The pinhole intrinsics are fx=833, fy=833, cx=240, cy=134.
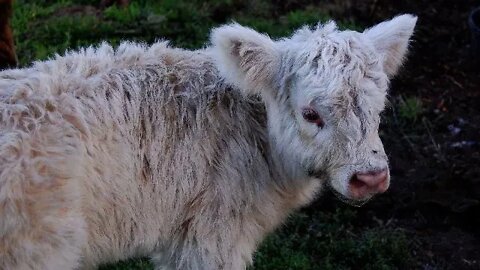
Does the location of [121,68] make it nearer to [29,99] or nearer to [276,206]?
[29,99]

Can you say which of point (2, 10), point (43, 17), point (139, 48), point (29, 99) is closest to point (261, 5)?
point (43, 17)

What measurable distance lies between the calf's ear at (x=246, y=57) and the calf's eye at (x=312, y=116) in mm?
372

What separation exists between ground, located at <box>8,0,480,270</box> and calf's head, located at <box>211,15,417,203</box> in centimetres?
194

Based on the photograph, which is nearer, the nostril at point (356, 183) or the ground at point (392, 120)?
the nostril at point (356, 183)

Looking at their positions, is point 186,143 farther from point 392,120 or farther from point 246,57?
point 392,120

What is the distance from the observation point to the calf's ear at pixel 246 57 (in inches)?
184

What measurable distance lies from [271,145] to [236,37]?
0.73 meters

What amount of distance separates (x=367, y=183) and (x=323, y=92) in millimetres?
540

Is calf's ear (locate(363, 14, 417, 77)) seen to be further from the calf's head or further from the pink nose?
the pink nose

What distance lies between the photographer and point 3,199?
4141 mm

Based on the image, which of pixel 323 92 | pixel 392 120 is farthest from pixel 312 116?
pixel 392 120

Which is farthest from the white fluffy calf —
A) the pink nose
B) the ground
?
the ground

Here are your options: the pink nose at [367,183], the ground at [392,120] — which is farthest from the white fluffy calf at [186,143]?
the ground at [392,120]

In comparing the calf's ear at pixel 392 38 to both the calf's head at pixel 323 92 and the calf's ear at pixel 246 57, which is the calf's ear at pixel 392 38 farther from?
the calf's ear at pixel 246 57
